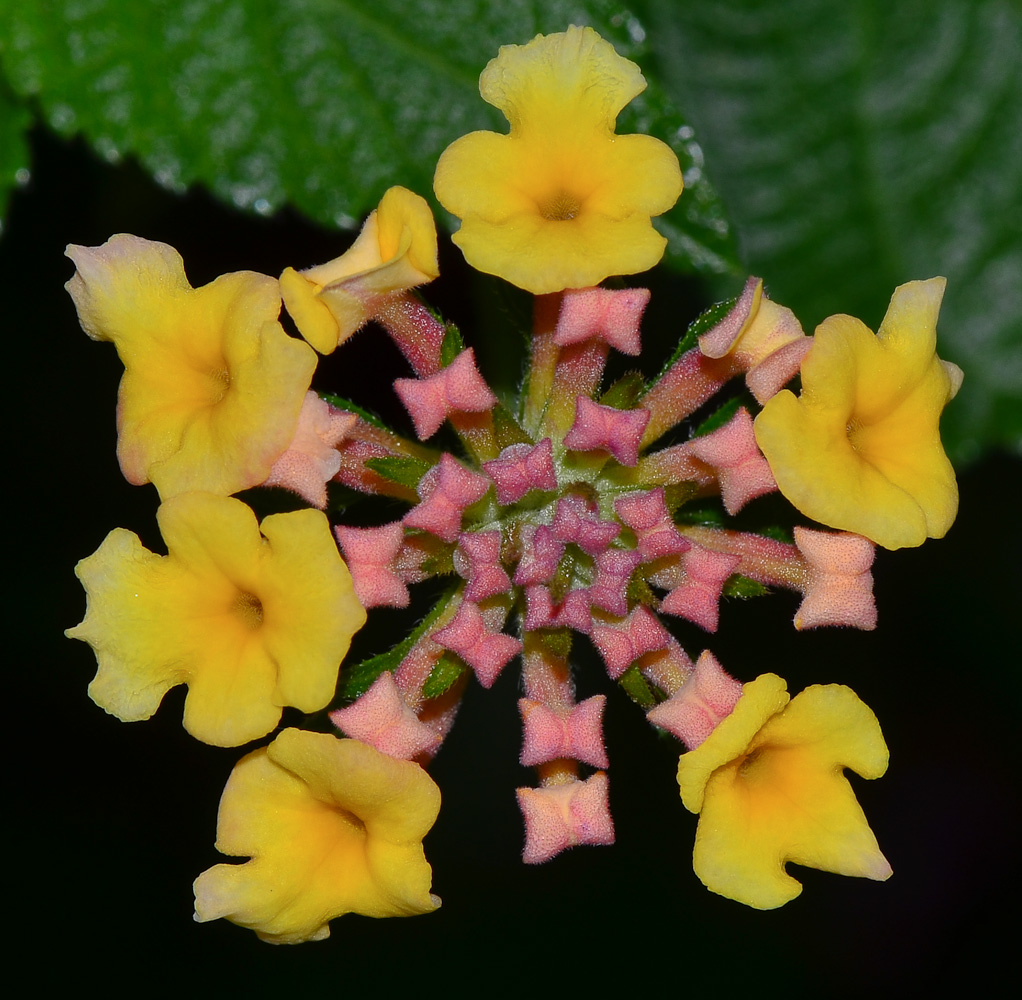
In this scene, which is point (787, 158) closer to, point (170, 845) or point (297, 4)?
point (297, 4)

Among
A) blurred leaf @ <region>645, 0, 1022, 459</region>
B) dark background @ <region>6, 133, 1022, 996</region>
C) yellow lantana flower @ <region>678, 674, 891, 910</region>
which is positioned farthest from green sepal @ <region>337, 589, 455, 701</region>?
blurred leaf @ <region>645, 0, 1022, 459</region>

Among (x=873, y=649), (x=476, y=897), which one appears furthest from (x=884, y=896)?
(x=476, y=897)

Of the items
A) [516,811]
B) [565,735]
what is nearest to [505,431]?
[565,735]

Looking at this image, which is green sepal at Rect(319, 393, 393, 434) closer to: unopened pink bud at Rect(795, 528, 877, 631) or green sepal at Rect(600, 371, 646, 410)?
green sepal at Rect(600, 371, 646, 410)

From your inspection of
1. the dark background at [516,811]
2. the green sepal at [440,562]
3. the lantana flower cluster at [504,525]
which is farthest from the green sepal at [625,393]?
the dark background at [516,811]

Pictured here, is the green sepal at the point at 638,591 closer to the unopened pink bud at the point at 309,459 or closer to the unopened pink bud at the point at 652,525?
the unopened pink bud at the point at 652,525
